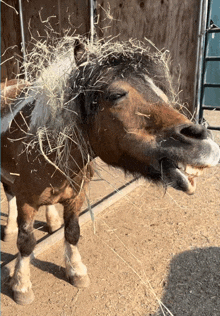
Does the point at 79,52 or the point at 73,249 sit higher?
the point at 79,52

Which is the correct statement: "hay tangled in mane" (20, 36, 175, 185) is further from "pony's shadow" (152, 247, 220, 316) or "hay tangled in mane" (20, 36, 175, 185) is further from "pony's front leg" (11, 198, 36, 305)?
"pony's shadow" (152, 247, 220, 316)

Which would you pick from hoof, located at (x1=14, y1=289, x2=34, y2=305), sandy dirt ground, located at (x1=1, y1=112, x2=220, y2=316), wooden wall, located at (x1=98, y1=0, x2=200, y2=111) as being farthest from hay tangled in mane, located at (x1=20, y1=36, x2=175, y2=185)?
wooden wall, located at (x1=98, y1=0, x2=200, y2=111)

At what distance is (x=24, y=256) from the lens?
2.46 meters

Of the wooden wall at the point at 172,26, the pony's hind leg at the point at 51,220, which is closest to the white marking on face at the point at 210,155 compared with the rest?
the pony's hind leg at the point at 51,220

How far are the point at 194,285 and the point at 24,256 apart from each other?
5.10 feet

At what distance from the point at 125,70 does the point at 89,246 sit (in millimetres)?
2093

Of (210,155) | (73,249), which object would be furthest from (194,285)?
(210,155)

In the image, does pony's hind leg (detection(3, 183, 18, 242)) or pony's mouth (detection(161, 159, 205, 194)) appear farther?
pony's hind leg (detection(3, 183, 18, 242))

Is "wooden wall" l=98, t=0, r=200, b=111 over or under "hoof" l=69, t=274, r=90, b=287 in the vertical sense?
over

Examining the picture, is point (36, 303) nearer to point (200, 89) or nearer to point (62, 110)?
point (62, 110)

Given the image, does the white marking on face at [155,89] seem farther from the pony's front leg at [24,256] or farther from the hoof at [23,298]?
the hoof at [23,298]

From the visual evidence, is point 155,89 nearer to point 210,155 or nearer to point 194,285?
point 210,155

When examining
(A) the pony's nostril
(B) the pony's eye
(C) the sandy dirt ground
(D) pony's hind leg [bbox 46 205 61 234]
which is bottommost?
(C) the sandy dirt ground

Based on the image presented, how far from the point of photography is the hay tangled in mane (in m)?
1.69
